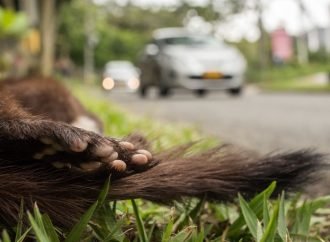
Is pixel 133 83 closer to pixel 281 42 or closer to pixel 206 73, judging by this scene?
pixel 281 42

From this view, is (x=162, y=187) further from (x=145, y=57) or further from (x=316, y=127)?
(x=145, y=57)

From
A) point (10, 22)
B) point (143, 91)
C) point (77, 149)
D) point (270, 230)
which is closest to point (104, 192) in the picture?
point (77, 149)

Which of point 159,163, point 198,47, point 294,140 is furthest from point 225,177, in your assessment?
point 198,47

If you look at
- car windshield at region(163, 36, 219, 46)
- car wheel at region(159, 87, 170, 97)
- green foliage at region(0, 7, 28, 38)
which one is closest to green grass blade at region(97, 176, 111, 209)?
green foliage at region(0, 7, 28, 38)

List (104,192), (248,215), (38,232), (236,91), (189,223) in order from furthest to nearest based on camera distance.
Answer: (236,91)
(189,223)
(248,215)
(104,192)
(38,232)

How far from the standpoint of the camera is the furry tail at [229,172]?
57.6 inches

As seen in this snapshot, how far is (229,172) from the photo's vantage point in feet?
5.01

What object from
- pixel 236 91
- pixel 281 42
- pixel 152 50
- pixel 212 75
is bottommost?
pixel 236 91

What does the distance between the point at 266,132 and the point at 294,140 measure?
0.70 m

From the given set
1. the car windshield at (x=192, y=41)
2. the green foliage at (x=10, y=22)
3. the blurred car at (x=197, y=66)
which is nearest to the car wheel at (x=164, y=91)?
the blurred car at (x=197, y=66)

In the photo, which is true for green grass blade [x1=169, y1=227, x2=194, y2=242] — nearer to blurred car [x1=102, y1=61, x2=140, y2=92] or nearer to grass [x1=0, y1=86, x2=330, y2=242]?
grass [x1=0, y1=86, x2=330, y2=242]

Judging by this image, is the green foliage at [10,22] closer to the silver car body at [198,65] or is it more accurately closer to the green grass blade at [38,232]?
the green grass blade at [38,232]

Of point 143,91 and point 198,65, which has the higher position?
point 198,65

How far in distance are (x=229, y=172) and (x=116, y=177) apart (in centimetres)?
36
